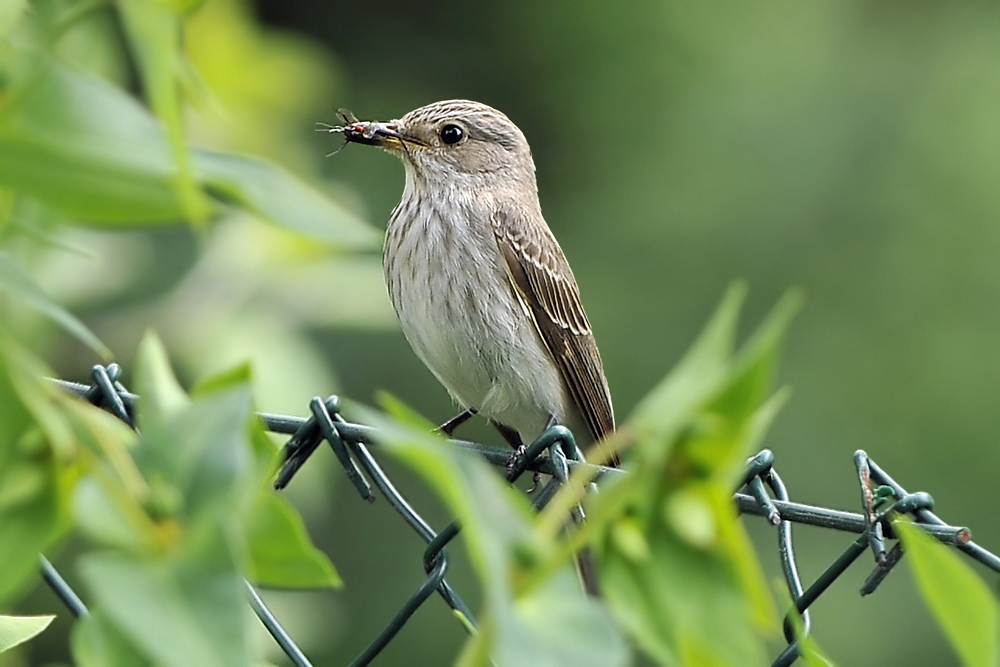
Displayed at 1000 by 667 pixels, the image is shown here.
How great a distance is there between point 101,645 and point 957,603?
447 mm

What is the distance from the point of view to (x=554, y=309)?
434 centimetres

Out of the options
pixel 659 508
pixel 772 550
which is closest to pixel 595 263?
pixel 772 550

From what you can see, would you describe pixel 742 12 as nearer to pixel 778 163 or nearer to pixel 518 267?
pixel 778 163

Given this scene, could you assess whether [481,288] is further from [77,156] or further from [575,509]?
[77,156]

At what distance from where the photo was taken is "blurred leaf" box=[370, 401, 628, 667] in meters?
0.69

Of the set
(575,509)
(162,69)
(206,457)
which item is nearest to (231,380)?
(206,457)

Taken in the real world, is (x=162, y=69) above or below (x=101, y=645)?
above

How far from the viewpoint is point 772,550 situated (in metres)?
6.80

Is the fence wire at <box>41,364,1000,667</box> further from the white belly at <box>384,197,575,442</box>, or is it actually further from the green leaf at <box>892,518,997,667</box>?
the white belly at <box>384,197,575,442</box>

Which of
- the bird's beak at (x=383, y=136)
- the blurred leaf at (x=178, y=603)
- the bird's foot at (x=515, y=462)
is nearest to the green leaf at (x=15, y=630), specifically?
the blurred leaf at (x=178, y=603)

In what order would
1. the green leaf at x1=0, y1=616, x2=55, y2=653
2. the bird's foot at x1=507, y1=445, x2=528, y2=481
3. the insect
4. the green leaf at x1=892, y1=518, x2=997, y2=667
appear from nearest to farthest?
the green leaf at x1=892, y1=518, x2=997, y2=667, the green leaf at x1=0, y1=616, x2=55, y2=653, the bird's foot at x1=507, y1=445, x2=528, y2=481, the insect

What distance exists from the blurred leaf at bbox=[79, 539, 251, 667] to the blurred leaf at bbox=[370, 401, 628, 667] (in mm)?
112

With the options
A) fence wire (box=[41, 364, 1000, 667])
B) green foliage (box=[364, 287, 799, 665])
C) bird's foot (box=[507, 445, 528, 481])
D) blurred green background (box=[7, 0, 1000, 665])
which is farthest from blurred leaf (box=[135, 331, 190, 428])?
blurred green background (box=[7, 0, 1000, 665])

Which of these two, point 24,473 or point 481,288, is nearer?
point 24,473
